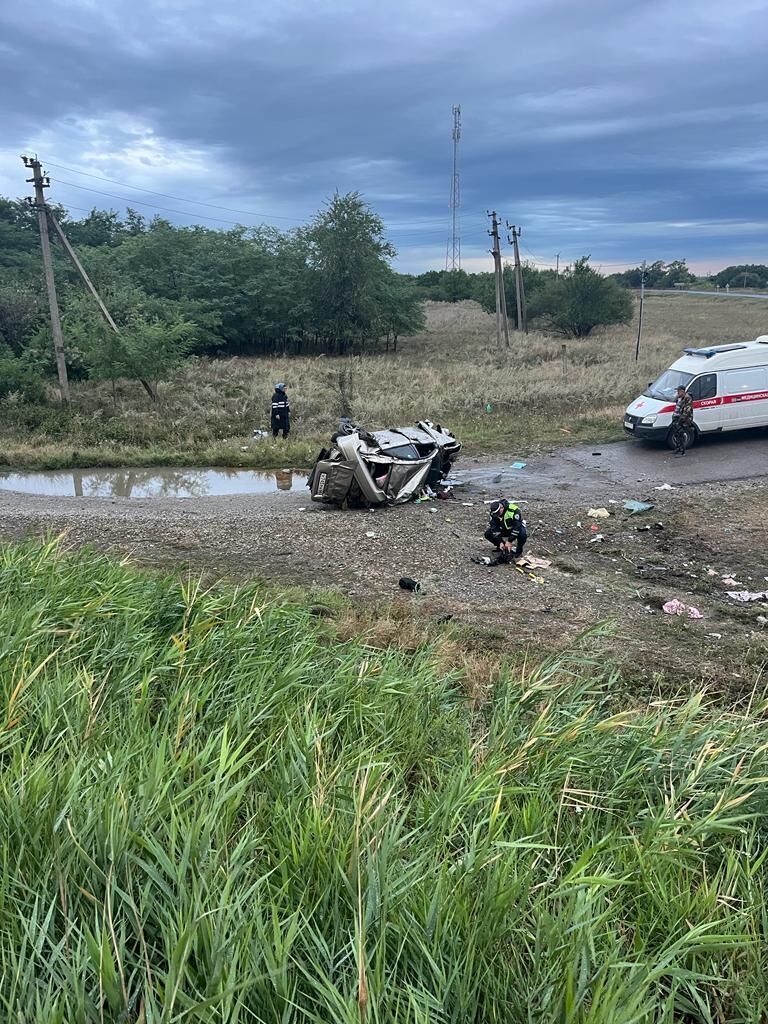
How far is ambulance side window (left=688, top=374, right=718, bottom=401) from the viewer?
14312mm

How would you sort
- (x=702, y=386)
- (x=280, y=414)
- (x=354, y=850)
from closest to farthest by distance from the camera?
(x=354, y=850) < (x=702, y=386) < (x=280, y=414)

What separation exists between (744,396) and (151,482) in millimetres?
12854

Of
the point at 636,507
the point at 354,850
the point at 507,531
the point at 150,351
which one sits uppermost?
the point at 150,351

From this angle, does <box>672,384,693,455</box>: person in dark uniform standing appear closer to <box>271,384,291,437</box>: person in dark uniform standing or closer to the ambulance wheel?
the ambulance wheel

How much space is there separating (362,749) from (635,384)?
801 inches

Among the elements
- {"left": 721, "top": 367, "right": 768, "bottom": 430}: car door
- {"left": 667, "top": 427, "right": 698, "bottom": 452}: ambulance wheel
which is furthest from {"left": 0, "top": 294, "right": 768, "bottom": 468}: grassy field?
{"left": 721, "top": 367, "right": 768, "bottom": 430}: car door

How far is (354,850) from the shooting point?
2.34 m

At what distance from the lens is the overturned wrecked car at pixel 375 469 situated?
1068 centimetres

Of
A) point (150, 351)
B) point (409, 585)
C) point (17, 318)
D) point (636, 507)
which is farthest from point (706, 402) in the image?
point (17, 318)

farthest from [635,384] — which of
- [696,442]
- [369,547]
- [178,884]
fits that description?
[178,884]

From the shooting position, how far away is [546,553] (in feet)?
30.2

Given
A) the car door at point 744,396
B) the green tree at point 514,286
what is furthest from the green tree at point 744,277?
the car door at point 744,396

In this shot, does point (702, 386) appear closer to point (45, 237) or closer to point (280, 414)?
point (280, 414)

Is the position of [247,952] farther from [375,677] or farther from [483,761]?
[375,677]
